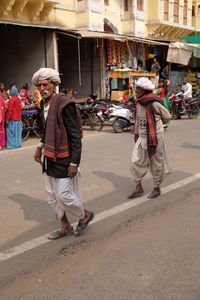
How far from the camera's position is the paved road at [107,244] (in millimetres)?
2596

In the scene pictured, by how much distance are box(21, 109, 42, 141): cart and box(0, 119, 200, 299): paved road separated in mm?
4042

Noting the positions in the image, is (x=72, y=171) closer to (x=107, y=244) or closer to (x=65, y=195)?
(x=65, y=195)

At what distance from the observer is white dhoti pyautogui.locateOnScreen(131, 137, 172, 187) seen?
4.52 m

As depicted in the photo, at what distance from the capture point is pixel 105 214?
4109 mm

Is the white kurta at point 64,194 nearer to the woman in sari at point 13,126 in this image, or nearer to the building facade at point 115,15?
the woman in sari at point 13,126

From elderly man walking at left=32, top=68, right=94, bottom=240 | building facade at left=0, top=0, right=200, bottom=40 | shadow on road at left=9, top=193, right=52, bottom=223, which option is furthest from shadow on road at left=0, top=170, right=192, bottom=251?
building facade at left=0, top=0, right=200, bottom=40

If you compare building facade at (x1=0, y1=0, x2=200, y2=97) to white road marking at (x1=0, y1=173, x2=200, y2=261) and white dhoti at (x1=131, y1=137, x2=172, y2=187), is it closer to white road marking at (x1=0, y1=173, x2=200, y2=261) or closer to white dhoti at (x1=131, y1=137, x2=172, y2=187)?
white dhoti at (x1=131, y1=137, x2=172, y2=187)

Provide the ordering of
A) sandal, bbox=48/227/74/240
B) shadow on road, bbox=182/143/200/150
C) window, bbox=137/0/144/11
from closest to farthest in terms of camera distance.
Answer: sandal, bbox=48/227/74/240, shadow on road, bbox=182/143/200/150, window, bbox=137/0/144/11

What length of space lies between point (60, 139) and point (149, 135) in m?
1.58

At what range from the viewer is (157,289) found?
2545mm

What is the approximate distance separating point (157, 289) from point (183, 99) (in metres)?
11.9

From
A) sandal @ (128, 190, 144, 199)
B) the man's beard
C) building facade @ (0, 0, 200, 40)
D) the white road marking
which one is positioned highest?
building facade @ (0, 0, 200, 40)

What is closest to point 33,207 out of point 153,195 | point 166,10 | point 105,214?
point 105,214

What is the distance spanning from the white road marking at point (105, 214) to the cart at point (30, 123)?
18.7 feet
